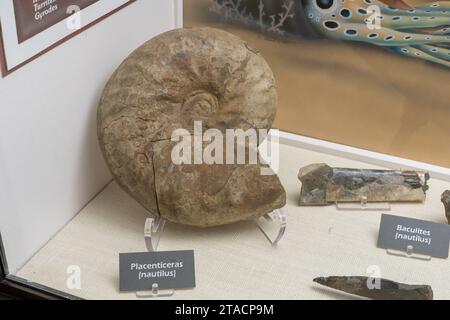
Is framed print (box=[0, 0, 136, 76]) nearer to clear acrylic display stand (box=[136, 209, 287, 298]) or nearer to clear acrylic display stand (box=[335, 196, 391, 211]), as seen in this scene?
clear acrylic display stand (box=[136, 209, 287, 298])

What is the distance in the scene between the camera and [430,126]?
7.59ft

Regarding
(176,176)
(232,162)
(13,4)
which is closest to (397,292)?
(232,162)

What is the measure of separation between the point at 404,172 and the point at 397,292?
22.8 inches

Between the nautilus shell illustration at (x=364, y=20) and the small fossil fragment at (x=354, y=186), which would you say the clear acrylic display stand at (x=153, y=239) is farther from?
the nautilus shell illustration at (x=364, y=20)

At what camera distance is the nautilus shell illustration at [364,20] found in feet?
6.97

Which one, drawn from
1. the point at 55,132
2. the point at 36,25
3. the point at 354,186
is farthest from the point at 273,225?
the point at 36,25

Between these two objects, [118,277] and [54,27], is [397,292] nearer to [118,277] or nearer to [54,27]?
[118,277]

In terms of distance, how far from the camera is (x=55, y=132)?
76.8 inches

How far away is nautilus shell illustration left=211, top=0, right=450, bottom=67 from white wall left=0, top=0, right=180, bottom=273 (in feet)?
1.33

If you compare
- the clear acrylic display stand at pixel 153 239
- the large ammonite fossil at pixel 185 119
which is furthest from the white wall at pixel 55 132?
the clear acrylic display stand at pixel 153 239

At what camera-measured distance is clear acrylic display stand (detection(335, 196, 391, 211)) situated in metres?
2.19

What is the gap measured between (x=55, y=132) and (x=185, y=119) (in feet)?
1.33

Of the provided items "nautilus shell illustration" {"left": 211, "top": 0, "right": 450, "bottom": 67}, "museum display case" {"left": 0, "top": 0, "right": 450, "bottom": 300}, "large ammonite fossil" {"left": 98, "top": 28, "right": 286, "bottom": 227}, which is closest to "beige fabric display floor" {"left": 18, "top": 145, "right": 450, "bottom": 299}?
"museum display case" {"left": 0, "top": 0, "right": 450, "bottom": 300}

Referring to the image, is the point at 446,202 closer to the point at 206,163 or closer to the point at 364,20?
the point at 364,20
